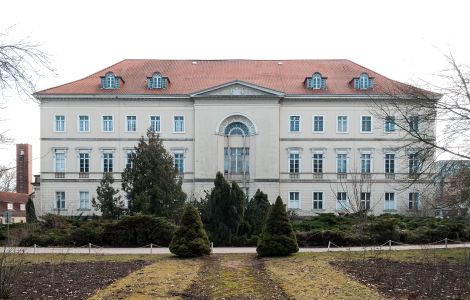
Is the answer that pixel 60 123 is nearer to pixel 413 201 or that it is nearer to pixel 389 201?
pixel 389 201

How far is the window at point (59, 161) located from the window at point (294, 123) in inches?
941

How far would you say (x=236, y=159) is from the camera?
5544 centimetres

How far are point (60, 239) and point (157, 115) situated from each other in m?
27.6

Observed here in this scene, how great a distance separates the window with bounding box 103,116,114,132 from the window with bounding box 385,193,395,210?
29470 mm

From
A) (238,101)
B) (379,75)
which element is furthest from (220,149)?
(379,75)

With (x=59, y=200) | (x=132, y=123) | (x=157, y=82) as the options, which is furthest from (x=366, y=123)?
(x=59, y=200)

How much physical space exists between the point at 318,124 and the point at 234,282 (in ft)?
136

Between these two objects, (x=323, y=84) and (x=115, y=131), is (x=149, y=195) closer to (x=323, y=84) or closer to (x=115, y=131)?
(x=115, y=131)

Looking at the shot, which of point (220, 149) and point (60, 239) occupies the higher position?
point (220, 149)

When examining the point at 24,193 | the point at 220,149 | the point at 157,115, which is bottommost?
the point at 24,193

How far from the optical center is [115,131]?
54938mm

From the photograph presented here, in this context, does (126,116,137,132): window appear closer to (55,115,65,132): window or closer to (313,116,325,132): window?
(55,115,65,132): window

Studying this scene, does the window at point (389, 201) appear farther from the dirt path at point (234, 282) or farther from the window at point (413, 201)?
the dirt path at point (234, 282)

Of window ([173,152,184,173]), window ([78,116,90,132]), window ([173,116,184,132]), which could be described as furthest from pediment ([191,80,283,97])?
window ([78,116,90,132])
